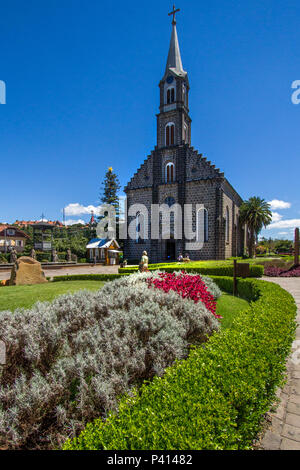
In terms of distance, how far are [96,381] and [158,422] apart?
1.21 meters

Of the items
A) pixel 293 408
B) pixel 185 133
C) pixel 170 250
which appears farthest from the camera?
pixel 185 133

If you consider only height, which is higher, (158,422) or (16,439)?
(158,422)

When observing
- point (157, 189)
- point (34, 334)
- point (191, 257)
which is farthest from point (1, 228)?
point (34, 334)

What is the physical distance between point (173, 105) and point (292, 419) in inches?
1322

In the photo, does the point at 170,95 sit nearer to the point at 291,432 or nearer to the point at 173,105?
the point at 173,105

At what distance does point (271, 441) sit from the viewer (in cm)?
275

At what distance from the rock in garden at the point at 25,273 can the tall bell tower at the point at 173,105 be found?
2332cm

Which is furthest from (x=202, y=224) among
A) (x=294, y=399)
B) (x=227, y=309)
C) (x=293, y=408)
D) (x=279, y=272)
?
(x=293, y=408)

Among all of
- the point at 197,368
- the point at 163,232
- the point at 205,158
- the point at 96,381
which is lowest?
the point at 96,381

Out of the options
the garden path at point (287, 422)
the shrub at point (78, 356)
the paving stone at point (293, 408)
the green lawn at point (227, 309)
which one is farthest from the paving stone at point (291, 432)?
the green lawn at point (227, 309)
